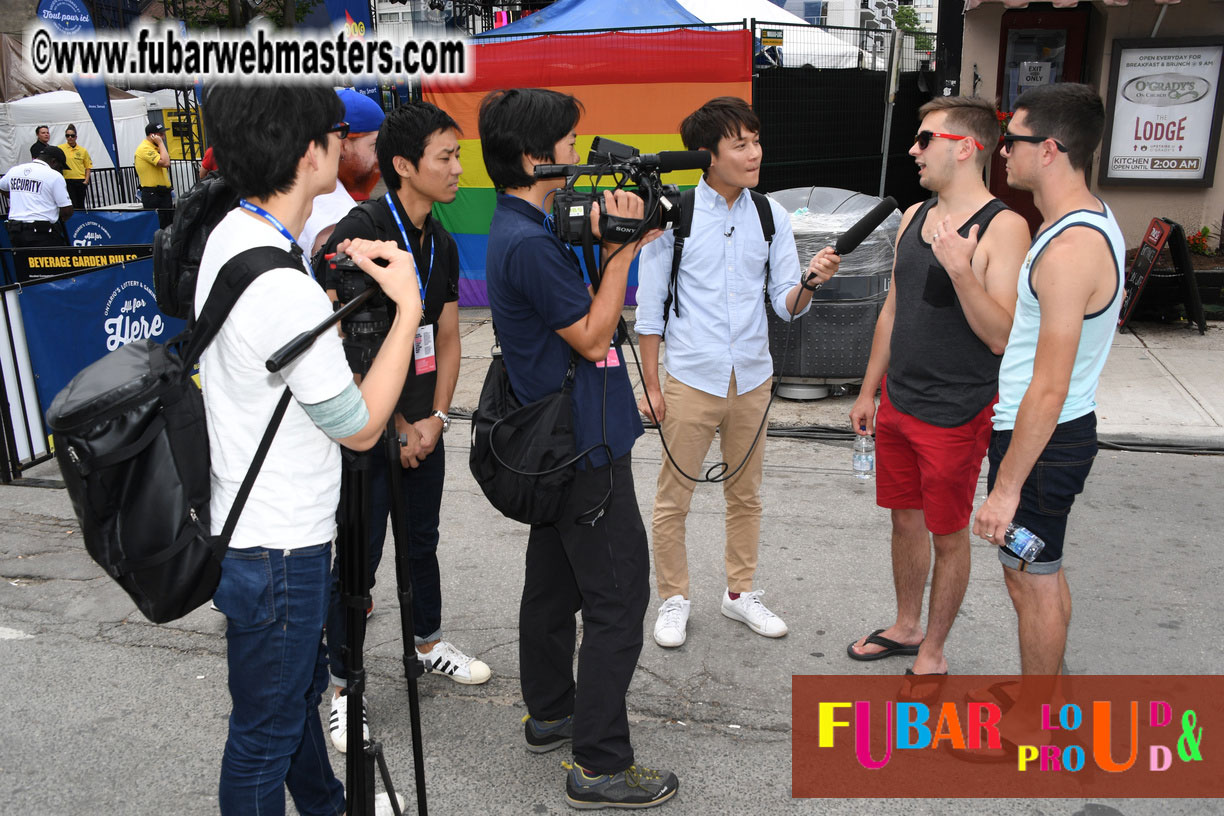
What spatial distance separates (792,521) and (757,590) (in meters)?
0.97

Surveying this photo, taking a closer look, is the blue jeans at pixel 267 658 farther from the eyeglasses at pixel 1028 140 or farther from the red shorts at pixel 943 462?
the eyeglasses at pixel 1028 140

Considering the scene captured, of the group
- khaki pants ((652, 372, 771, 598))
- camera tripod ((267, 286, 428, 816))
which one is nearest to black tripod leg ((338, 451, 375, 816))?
camera tripod ((267, 286, 428, 816))

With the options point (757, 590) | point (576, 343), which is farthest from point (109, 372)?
point (757, 590)

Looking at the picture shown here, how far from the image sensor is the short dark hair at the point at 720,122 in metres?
3.60

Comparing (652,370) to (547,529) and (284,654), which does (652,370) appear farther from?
(284,654)

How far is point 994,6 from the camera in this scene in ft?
32.0

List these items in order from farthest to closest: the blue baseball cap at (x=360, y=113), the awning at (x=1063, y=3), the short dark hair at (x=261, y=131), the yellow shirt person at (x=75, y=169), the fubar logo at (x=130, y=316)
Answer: the yellow shirt person at (x=75, y=169)
the awning at (x=1063, y=3)
the fubar logo at (x=130, y=316)
the blue baseball cap at (x=360, y=113)
the short dark hair at (x=261, y=131)

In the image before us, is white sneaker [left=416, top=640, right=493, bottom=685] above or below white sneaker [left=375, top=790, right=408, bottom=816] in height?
above

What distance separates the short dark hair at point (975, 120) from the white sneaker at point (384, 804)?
2.72 metres

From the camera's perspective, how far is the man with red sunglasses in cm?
307

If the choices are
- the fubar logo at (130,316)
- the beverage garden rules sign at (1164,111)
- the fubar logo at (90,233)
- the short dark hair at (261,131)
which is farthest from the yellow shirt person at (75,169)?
the short dark hair at (261,131)

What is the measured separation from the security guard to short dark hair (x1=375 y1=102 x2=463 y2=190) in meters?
10.6

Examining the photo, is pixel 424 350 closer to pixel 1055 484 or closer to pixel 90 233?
pixel 1055 484

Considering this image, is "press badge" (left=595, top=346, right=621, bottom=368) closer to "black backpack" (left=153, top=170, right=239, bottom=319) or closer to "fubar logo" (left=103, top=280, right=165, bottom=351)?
"black backpack" (left=153, top=170, right=239, bottom=319)
